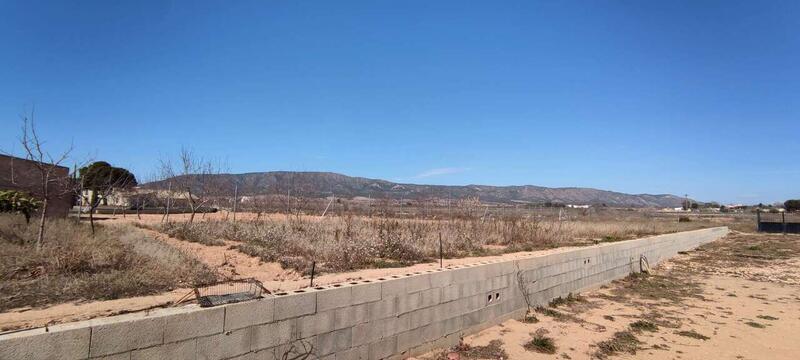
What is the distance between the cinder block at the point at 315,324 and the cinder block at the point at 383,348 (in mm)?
737

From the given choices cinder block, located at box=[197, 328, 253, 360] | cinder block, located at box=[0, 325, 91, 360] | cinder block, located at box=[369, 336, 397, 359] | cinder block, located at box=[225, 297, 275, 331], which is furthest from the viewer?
cinder block, located at box=[369, 336, 397, 359]

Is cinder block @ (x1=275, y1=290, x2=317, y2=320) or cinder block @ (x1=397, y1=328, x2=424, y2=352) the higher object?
cinder block @ (x1=275, y1=290, x2=317, y2=320)

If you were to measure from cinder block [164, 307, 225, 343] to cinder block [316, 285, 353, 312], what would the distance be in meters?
1.07

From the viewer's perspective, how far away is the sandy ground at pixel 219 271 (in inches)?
192

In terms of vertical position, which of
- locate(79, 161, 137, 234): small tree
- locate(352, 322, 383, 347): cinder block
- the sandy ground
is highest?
locate(79, 161, 137, 234): small tree

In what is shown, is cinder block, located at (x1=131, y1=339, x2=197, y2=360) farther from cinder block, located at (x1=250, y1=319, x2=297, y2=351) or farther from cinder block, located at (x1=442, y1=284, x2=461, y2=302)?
cinder block, located at (x1=442, y1=284, x2=461, y2=302)

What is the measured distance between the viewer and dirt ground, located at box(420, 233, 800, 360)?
21.5ft

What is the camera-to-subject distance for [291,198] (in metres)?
23.9

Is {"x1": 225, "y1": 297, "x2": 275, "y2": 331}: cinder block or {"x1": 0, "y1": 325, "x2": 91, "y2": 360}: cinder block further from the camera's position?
{"x1": 225, "y1": 297, "x2": 275, "y2": 331}: cinder block

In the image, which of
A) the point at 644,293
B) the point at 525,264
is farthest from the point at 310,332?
the point at 644,293

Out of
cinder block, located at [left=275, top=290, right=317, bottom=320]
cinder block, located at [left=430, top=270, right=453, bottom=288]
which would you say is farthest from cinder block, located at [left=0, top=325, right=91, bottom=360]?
cinder block, located at [left=430, top=270, right=453, bottom=288]

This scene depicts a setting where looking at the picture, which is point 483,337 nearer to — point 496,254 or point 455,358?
point 455,358

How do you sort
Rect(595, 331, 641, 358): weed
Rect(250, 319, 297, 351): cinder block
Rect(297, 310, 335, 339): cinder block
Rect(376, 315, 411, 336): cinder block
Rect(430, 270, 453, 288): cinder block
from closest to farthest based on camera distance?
Rect(250, 319, 297, 351): cinder block
Rect(297, 310, 335, 339): cinder block
Rect(376, 315, 411, 336): cinder block
Rect(430, 270, 453, 288): cinder block
Rect(595, 331, 641, 358): weed

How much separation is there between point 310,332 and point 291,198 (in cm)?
1984
